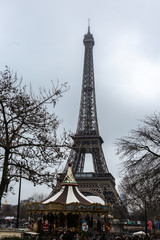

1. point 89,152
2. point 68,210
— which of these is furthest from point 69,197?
→ point 89,152

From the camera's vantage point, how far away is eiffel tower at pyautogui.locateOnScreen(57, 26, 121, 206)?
57156mm

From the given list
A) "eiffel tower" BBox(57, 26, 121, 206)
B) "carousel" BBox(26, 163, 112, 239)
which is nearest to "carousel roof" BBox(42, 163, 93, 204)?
"carousel" BBox(26, 163, 112, 239)

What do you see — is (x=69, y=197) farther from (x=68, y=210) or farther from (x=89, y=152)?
(x=89, y=152)

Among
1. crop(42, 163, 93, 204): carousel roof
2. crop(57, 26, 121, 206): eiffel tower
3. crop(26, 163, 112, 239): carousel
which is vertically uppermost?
crop(57, 26, 121, 206): eiffel tower

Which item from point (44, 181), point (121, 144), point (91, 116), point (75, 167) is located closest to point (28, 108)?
point (44, 181)

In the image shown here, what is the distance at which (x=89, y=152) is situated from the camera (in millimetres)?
61938

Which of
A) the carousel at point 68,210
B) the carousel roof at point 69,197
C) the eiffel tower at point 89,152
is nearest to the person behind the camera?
the carousel at point 68,210

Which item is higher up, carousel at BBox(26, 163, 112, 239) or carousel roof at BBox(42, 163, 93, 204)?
carousel roof at BBox(42, 163, 93, 204)

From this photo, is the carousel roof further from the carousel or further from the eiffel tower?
the eiffel tower

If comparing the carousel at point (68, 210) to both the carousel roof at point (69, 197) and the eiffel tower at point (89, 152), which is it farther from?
the eiffel tower at point (89, 152)

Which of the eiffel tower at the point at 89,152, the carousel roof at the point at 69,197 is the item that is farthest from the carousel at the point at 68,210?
the eiffel tower at the point at 89,152

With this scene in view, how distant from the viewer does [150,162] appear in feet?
50.6

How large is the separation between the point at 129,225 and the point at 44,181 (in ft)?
167

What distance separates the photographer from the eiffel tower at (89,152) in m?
57.2
